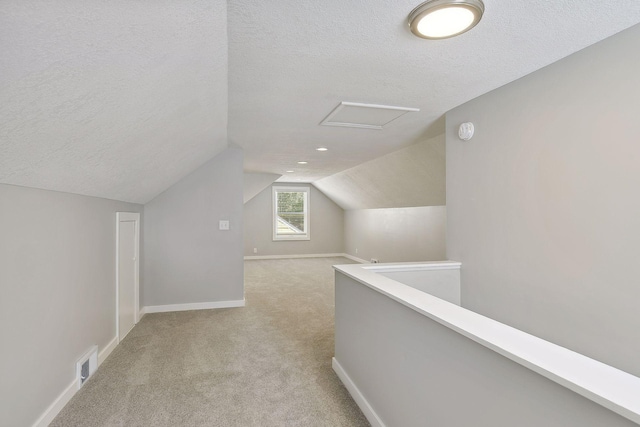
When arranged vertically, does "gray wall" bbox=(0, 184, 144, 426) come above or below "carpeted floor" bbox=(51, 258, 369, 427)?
above

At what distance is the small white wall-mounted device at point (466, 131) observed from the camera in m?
2.52

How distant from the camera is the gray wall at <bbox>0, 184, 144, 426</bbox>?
151 centimetres

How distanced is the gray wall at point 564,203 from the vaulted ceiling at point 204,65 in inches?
6.8

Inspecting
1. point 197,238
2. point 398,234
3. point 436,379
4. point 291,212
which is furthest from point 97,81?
point 291,212

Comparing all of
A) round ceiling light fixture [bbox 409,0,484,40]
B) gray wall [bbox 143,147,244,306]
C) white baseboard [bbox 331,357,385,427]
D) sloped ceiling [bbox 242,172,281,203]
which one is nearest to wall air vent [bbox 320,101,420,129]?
round ceiling light fixture [bbox 409,0,484,40]

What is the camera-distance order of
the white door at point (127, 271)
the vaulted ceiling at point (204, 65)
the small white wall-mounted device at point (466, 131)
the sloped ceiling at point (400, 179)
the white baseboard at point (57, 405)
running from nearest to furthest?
the vaulted ceiling at point (204, 65) → the white baseboard at point (57, 405) → the small white wall-mounted device at point (466, 131) → the white door at point (127, 271) → the sloped ceiling at point (400, 179)

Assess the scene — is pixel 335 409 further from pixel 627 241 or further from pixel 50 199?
pixel 50 199

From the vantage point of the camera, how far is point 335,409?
2.00 metres

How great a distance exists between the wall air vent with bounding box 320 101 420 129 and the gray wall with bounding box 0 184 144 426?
2.00 m

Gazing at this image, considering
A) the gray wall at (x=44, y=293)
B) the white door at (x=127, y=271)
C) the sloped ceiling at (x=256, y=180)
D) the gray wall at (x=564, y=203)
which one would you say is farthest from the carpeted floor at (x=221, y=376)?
the sloped ceiling at (x=256, y=180)

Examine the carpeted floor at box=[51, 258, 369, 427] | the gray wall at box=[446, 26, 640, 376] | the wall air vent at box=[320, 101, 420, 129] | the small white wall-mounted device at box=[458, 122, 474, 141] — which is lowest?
the carpeted floor at box=[51, 258, 369, 427]

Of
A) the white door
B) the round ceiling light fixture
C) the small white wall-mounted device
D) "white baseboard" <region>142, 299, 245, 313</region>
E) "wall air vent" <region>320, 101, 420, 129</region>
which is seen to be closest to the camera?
the round ceiling light fixture

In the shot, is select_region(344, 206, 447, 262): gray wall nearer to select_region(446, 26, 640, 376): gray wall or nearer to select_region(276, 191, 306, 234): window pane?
select_region(276, 191, 306, 234): window pane

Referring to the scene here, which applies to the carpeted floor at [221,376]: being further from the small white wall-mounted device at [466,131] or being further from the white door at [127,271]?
the small white wall-mounted device at [466,131]
